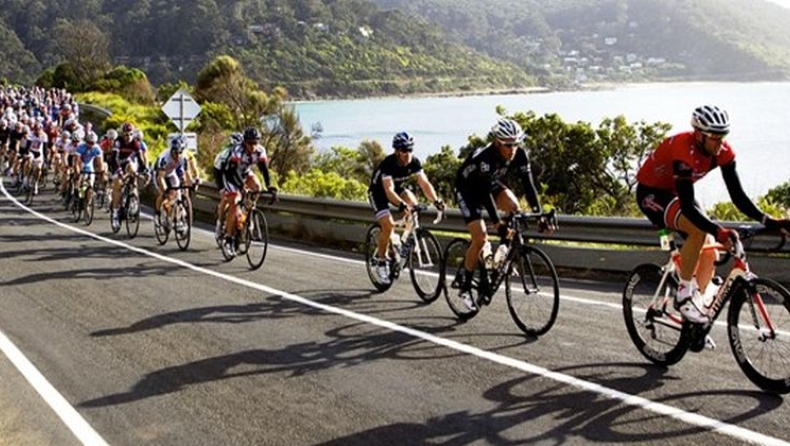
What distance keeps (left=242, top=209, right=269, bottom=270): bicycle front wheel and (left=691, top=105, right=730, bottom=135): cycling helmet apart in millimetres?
7988

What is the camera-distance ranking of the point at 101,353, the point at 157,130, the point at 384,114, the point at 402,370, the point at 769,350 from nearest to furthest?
the point at 769,350 < the point at 402,370 < the point at 101,353 < the point at 157,130 < the point at 384,114

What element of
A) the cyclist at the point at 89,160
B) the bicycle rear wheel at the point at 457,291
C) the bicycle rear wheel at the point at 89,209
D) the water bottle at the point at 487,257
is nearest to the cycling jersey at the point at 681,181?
the water bottle at the point at 487,257

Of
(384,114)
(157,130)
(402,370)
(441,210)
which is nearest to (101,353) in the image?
(402,370)

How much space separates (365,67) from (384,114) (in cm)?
2689

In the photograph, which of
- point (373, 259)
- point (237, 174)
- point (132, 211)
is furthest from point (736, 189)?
point (132, 211)

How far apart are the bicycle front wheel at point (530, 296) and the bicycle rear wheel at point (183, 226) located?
8285 mm

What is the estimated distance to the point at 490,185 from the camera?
8742 mm

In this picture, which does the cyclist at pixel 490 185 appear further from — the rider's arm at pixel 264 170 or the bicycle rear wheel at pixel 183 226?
the bicycle rear wheel at pixel 183 226

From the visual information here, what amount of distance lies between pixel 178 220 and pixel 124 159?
10.7 feet

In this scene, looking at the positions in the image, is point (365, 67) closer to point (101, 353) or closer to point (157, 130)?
point (157, 130)

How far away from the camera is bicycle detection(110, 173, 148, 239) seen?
57.1 feet

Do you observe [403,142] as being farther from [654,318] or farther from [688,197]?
[688,197]

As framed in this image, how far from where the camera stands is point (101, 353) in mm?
7977

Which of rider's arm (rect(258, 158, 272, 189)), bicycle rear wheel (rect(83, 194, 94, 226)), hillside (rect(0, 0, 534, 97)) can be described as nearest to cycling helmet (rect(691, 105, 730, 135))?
rider's arm (rect(258, 158, 272, 189))
